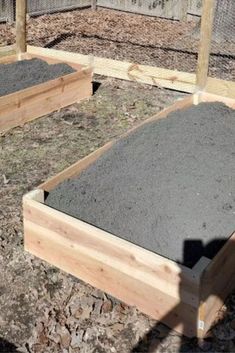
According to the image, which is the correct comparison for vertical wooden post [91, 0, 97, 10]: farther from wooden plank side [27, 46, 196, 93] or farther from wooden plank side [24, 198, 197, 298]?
wooden plank side [24, 198, 197, 298]

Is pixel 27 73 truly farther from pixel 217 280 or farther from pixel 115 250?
pixel 217 280

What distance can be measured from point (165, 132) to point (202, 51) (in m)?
1.95

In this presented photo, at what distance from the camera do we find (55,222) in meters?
3.39

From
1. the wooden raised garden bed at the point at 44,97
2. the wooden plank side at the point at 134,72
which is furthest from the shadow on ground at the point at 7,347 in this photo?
the wooden plank side at the point at 134,72

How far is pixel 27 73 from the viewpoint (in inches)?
266

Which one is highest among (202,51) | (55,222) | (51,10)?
(202,51)

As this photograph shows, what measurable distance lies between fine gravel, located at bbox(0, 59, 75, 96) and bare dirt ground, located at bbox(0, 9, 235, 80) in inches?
100

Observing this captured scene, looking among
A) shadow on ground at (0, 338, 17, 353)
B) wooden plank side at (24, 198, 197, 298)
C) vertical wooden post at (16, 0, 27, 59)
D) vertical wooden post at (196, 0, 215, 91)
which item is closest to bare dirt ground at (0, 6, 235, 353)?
shadow on ground at (0, 338, 17, 353)

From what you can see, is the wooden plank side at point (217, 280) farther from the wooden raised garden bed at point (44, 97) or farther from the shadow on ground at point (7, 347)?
the wooden raised garden bed at point (44, 97)

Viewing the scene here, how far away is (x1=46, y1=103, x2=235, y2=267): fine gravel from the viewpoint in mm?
3375

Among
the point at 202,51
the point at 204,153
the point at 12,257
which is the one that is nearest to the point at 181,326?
the point at 12,257

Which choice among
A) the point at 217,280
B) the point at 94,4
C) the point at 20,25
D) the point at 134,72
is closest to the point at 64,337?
the point at 217,280

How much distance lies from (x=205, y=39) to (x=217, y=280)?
3909 millimetres

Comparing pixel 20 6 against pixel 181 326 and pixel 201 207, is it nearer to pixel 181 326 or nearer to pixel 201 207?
pixel 201 207
